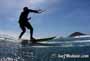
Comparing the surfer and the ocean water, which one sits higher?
the surfer

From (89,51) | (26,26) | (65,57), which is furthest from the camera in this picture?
(65,57)

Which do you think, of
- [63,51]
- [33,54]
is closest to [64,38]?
[63,51]

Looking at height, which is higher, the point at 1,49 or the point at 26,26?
the point at 26,26

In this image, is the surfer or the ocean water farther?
the ocean water

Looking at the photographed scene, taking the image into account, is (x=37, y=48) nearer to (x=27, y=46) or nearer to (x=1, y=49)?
(x=27, y=46)

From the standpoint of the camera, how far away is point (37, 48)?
15.3 metres

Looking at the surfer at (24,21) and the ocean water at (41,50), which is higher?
the surfer at (24,21)

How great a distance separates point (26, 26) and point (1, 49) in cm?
246

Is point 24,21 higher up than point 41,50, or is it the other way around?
point 24,21

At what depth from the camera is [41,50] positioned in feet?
50.7

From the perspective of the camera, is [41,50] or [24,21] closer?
[24,21]

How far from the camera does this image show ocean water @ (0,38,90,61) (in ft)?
48.5

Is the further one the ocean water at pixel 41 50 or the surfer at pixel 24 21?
the ocean water at pixel 41 50

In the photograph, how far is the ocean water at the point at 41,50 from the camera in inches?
582
